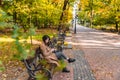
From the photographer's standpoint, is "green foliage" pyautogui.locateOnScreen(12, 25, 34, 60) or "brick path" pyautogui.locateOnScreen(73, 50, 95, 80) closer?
"green foliage" pyautogui.locateOnScreen(12, 25, 34, 60)

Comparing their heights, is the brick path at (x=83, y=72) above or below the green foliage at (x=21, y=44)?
below

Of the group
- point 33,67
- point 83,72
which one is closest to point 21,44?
point 33,67

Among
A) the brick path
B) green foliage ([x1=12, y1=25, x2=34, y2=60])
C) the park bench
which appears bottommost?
the brick path

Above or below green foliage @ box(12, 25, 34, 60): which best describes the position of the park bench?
below

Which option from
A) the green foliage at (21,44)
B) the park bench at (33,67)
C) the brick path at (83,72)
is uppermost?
Result: the green foliage at (21,44)

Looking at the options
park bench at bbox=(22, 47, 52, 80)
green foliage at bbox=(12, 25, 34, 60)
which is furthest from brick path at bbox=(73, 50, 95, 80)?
green foliage at bbox=(12, 25, 34, 60)

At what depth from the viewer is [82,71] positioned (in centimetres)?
1259

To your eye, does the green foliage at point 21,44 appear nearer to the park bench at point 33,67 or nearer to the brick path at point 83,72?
the park bench at point 33,67

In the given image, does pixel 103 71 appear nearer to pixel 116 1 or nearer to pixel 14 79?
pixel 14 79

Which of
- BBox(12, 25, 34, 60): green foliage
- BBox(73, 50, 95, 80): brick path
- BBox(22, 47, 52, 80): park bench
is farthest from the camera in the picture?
BBox(73, 50, 95, 80): brick path

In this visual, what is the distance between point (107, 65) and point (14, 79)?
5578 mm

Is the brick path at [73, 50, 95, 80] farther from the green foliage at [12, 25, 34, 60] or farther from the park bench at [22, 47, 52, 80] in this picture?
the green foliage at [12, 25, 34, 60]

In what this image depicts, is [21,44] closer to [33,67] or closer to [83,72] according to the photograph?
[33,67]

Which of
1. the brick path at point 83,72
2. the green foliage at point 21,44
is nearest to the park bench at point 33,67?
the brick path at point 83,72
